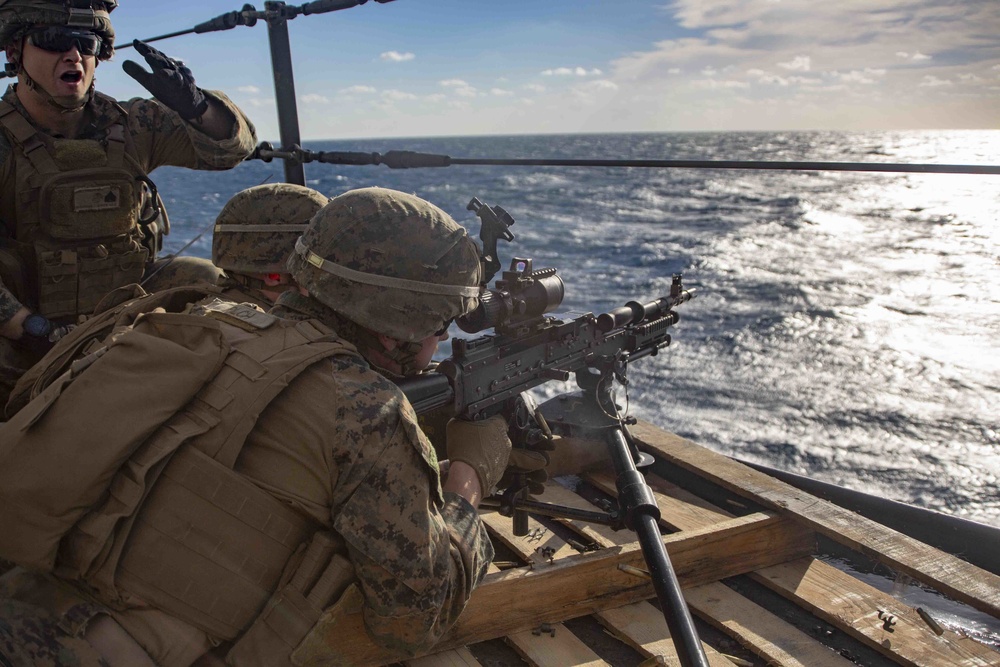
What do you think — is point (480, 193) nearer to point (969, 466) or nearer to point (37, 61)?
point (969, 466)

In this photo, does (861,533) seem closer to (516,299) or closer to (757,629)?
(757,629)

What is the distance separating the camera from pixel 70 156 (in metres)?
3.62

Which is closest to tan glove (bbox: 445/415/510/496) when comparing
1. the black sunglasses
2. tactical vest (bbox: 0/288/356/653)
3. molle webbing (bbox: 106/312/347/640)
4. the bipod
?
A: the bipod

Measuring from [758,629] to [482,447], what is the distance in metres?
1.39

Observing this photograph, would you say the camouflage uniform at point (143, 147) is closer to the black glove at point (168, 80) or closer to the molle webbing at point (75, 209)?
the molle webbing at point (75, 209)

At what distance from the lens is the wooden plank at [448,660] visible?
9.59 feet

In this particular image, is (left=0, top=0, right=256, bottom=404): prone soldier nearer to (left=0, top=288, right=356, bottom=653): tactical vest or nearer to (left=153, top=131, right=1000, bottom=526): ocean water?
(left=153, top=131, right=1000, bottom=526): ocean water

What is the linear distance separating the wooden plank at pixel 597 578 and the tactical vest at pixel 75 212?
230 cm

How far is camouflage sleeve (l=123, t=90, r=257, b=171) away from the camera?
392cm

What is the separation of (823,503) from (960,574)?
647mm

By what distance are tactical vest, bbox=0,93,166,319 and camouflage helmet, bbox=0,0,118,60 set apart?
33cm

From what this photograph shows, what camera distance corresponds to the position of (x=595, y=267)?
1936 cm

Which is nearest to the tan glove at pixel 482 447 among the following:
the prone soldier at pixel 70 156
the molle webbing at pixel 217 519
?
the molle webbing at pixel 217 519

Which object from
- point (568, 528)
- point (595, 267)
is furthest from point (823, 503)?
point (595, 267)
